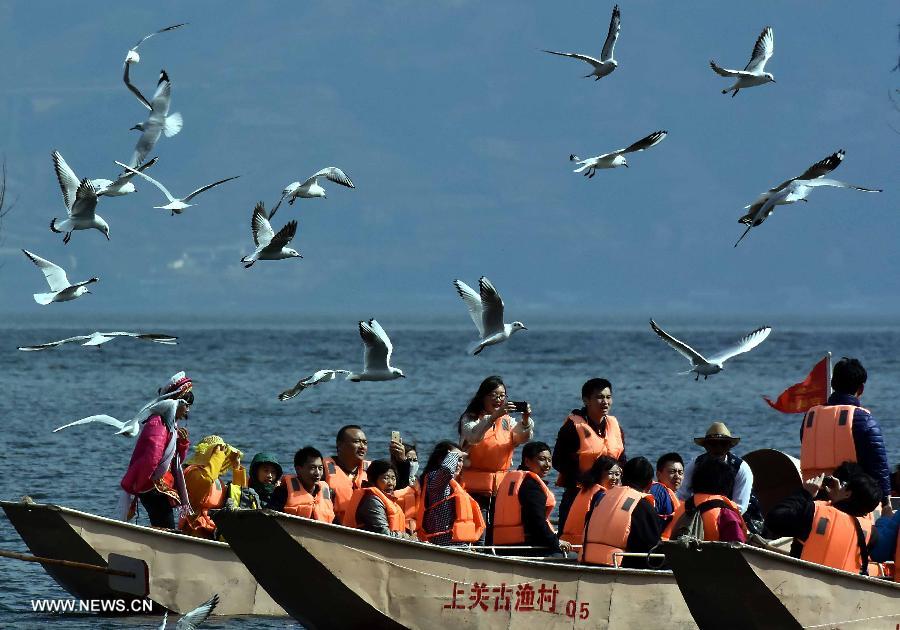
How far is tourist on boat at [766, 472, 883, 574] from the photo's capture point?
12.8 meters

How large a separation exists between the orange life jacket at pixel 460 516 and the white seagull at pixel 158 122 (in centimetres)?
581

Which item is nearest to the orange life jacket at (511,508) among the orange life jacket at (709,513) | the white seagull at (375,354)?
the orange life jacket at (709,513)

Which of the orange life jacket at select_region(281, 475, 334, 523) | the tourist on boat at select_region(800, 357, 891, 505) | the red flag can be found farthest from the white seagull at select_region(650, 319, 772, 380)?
the orange life jacket at select_region(281, 475, 334, 523)

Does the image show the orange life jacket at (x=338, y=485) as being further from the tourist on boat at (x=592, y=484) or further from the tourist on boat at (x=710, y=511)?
the tourist on boat at (x=710, y=511)

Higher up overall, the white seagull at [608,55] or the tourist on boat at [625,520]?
the white seagull at [608,55]

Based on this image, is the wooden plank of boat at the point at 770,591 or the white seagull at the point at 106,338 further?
the white seagull at the point at 106,338

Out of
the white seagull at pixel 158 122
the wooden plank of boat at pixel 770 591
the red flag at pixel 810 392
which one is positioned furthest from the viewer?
the red flag at pixel 810 392

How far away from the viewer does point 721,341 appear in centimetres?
12531

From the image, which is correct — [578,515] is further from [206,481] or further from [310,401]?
[310,401]

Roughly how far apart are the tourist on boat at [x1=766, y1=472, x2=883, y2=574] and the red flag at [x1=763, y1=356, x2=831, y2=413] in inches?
232

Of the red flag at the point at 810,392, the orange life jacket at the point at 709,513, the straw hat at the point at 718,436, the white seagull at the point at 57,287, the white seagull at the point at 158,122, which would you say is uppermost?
the white seagull at the point at 158,122

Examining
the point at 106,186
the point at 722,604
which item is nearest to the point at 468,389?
the point at 106,186

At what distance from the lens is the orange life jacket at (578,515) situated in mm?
15391

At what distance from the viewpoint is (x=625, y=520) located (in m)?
14.7
